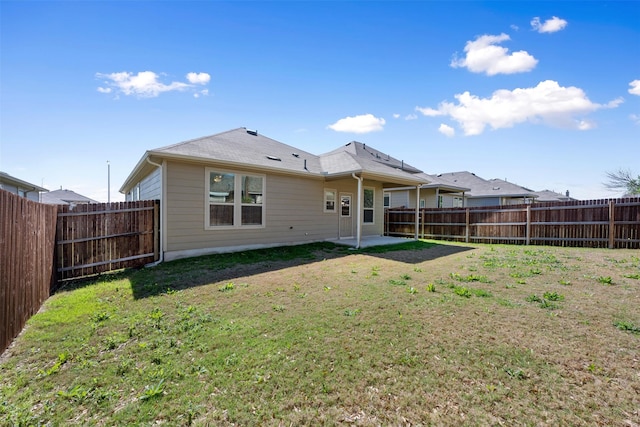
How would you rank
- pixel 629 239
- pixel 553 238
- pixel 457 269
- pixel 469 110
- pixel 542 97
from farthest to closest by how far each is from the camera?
pixel 469 110, pixel 542 97, pixel 553 238, pixel 629 239, pixel 457 269

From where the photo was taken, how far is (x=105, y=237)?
660cm

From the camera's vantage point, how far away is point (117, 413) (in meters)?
2.08

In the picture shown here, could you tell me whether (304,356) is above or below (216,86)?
below

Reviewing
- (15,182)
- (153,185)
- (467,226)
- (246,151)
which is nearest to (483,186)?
(467,226)

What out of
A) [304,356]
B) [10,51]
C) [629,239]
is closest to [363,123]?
[629,239]

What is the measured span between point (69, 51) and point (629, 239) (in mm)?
19144

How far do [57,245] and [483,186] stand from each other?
27.8m

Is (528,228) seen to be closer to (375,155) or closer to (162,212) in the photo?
(375,155)

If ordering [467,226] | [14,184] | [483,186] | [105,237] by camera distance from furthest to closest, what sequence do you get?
1. [483,186]
2. [14,184]
3. [467,226]
4. [105,237]

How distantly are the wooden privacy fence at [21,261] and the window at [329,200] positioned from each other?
833 cm

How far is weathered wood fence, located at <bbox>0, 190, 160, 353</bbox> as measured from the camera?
3191 millimetres

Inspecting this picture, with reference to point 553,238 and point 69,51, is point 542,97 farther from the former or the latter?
point 69,51

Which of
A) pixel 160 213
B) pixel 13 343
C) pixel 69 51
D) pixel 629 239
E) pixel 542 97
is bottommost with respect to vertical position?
pixel 13 343

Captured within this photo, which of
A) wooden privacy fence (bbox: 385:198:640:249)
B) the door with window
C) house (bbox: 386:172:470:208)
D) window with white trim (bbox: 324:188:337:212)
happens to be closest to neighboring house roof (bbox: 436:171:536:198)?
house (bbox: 386:172:470:208)
